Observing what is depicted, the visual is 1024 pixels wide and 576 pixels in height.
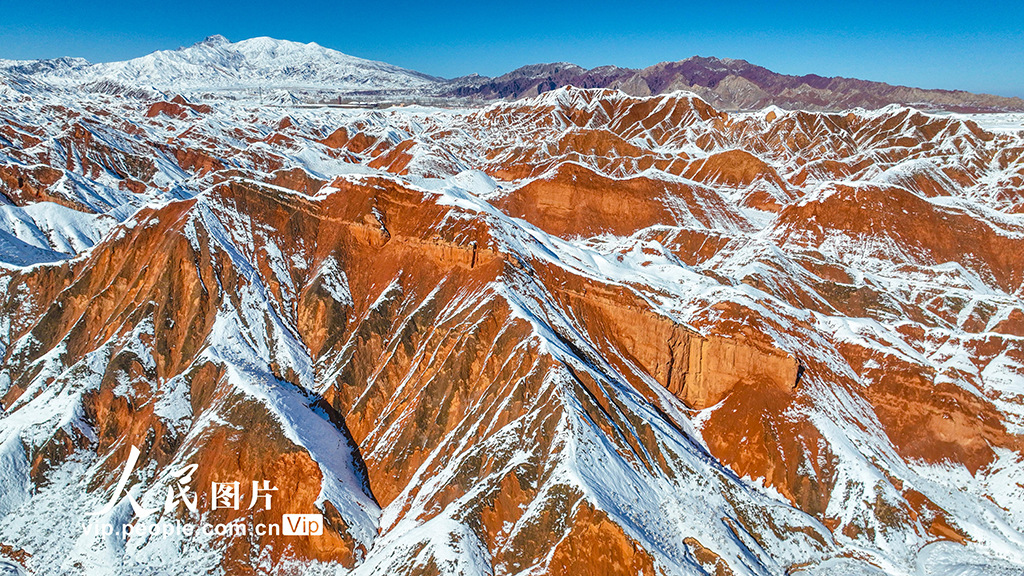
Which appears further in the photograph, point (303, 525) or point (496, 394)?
point (496, 394)

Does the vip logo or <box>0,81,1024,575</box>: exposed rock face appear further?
the vip logo

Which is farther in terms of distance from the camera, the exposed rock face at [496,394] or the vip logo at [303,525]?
the vip logo at [303,525]

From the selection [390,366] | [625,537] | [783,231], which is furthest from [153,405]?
[783,231]

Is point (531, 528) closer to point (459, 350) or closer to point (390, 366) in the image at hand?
point (459, 350)

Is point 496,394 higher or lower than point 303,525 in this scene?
higher
